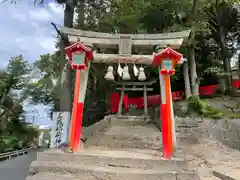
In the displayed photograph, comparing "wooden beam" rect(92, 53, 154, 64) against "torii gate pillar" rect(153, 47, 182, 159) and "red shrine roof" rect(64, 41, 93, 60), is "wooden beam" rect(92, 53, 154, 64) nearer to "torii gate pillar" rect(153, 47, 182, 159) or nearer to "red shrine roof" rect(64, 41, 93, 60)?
"red shrine roof" rect(64, 41, 93, 60)

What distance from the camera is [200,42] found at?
1518 centimetres

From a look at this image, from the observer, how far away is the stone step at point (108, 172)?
4781 millimetres

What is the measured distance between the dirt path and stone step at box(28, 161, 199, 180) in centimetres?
127

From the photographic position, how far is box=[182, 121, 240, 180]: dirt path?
6.35 metres

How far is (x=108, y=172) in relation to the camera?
4.80m

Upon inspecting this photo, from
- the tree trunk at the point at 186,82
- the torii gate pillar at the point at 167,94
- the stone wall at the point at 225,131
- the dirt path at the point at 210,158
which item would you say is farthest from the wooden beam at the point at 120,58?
the tree trunk at the point at 186,82

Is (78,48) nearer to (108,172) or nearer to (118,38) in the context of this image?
(118,38)

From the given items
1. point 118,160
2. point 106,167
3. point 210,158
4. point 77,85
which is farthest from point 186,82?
point 106,167

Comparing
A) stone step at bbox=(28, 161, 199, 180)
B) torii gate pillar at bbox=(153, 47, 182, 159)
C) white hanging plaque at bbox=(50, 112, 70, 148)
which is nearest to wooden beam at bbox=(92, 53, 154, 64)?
torii gate pillar at bbox=(153, 47, 182, 159)

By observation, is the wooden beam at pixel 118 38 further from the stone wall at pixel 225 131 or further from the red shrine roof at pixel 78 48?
the stone wall at pixel 225 131

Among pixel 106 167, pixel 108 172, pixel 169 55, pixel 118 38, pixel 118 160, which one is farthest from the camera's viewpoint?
pixel 118 38

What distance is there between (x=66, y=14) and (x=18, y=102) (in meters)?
10.3

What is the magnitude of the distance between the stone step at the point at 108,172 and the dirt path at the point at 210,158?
1.27 m

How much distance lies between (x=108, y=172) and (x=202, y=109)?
8.05 meters
